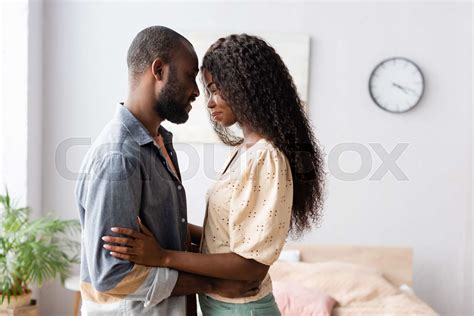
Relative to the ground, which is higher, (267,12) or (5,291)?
(267,12)

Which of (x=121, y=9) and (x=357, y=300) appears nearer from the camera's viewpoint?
(x=357, y=300)

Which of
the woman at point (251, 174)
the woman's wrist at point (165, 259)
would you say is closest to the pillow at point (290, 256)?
the woman at point (251, 174)

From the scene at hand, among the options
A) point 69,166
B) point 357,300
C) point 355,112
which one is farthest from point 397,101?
point 69,166

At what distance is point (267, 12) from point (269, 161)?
2.70 meters

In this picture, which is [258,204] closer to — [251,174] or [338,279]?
[251,174]

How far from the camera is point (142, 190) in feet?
5.13

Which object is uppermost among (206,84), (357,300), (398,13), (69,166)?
(398,13)

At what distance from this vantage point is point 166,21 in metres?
4.14

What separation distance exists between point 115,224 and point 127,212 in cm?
4

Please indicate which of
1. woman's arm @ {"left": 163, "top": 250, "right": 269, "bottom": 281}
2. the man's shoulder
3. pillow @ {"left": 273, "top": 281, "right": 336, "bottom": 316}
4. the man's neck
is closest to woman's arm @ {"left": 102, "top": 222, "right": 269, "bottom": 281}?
woman's arm @ {"left": 163, "top": 250, "right": 269, "bottom": 281}

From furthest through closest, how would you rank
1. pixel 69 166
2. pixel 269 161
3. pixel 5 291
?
pixel 69 166 < pixel 5 291 < pixel 269 161

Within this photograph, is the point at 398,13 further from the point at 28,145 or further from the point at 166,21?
the point at 28,145

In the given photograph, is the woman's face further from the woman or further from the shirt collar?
the shirt collar

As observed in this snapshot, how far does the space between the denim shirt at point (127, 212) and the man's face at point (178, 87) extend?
0.28ft
